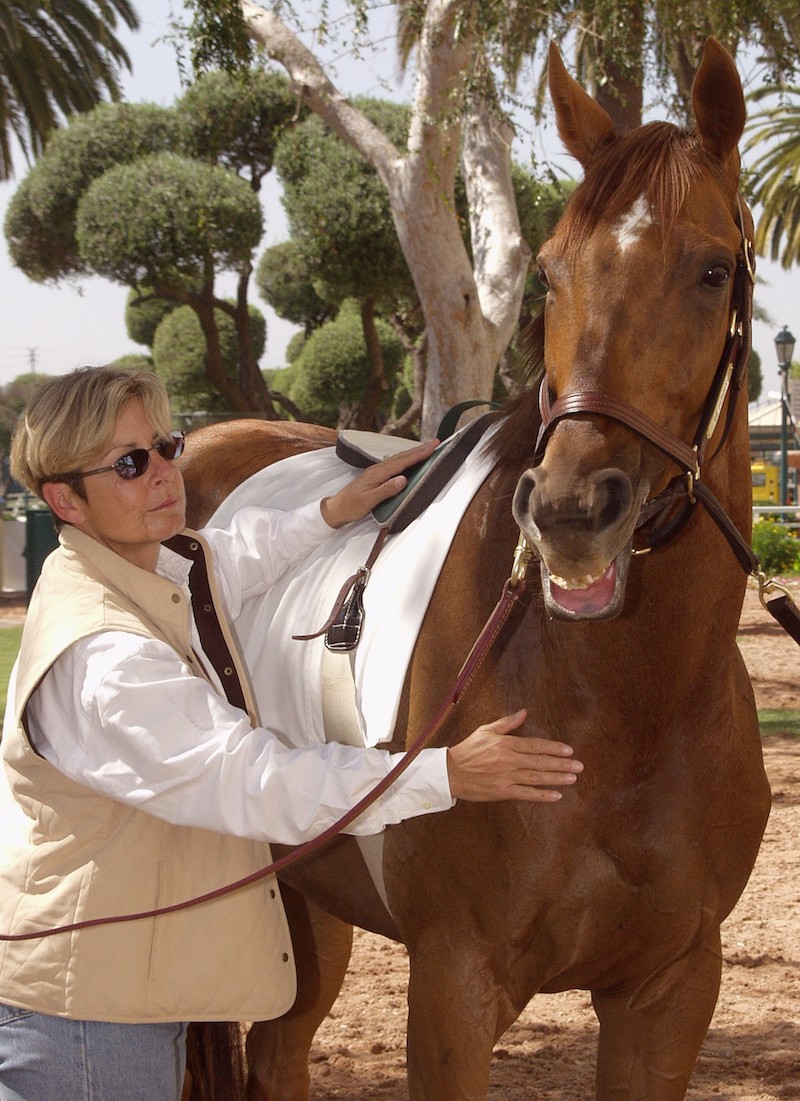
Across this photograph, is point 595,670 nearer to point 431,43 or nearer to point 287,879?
point 287,879

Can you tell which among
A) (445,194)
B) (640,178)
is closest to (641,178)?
(640,178)

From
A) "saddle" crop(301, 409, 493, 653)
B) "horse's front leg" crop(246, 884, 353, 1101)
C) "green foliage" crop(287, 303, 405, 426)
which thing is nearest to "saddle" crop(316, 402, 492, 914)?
"saddle" crop(301, 409, 493, 653)

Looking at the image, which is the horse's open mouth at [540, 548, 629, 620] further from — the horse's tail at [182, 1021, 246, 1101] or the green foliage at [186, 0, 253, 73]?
the green foliage at [186, 0, 253, 73]

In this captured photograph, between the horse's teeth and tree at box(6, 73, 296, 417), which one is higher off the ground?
tree at box(6, 73, 296, 417)

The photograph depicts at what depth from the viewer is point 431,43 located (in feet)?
25.3

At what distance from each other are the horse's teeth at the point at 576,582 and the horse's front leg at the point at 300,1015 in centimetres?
154

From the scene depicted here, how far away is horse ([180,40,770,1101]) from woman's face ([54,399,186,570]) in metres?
0.56

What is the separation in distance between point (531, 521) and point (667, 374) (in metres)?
0.34

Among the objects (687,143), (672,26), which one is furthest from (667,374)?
(672,26)

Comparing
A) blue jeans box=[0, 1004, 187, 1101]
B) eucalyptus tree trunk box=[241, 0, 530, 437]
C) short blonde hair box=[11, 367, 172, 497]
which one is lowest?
blue jeans box=[0, 1004, 187, 1101]

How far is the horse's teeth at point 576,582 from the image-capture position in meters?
1.67

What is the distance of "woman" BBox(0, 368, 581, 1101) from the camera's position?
172 centimetres

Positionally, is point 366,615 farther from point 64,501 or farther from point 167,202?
point 167,202

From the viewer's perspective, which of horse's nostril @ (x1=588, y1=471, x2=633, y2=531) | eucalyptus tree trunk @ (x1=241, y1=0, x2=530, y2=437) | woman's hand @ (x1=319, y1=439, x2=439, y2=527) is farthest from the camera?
eucalyptus tree trunk @ (x1=241, y1=0, x2=530, y2=437)
